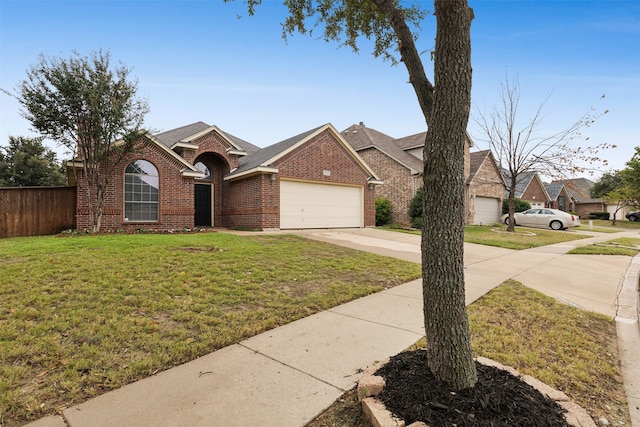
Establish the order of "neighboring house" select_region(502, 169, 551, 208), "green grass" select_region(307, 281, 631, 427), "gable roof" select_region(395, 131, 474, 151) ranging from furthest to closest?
1. "neighboring house" select_region(502, 169, 551, 208)
2. "gable roof" select_region(395, 131, 474, 151)
3. "green grass" select_region(307, 281, 631, 427)

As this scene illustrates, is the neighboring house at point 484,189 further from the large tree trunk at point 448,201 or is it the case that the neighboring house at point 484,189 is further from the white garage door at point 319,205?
the large tree trunk at point 448,201

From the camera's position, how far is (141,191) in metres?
13.0

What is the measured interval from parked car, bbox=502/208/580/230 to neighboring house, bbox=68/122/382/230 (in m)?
13.6

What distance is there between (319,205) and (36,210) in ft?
37.5

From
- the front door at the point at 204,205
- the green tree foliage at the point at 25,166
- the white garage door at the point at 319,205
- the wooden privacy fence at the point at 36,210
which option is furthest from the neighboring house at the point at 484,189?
the green tree foliage at the point at 25,166

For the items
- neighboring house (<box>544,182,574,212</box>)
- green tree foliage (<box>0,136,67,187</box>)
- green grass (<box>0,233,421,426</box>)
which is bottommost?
green grass (<box>0,233,421,426</box>)

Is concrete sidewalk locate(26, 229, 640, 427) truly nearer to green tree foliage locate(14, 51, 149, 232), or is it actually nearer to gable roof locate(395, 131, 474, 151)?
green tree foliage locate(14, 51, 149, 232)

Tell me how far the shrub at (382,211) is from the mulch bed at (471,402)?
1849cm

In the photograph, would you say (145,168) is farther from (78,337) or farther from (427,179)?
(427,179)

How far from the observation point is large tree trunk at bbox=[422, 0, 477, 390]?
6.96 ft

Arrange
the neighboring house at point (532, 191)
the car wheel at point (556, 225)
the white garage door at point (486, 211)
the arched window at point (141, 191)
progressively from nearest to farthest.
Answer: the arched window at point (141, 191) < the car wheel at point (556, 225) < the white garage door at point (486, 211) < the neighboring house at point (532, 191)

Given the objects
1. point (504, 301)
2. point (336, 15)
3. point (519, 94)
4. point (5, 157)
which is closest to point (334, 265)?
point (504, 301)

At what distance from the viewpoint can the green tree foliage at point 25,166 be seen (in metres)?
27.8

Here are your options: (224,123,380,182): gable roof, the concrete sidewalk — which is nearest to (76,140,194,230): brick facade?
(224,123,380,182): gable roof
